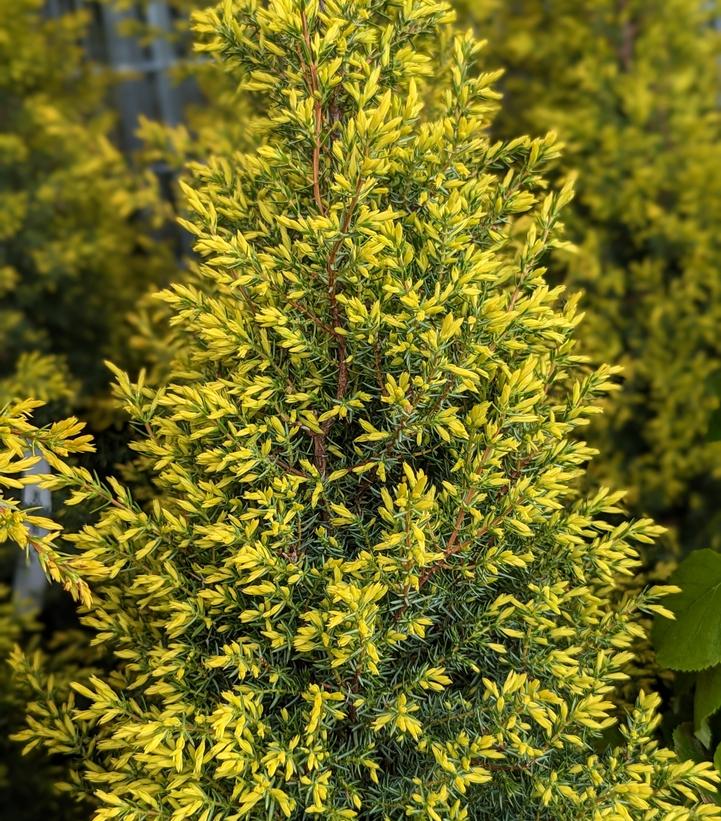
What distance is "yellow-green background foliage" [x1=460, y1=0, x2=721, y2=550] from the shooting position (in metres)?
4.00

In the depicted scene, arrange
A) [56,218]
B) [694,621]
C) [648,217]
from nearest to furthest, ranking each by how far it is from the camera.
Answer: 1. [694,621]
2. [648,217]
3. [56,218]

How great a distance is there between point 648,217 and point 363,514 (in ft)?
9.47

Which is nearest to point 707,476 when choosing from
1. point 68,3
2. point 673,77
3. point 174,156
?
point 673,77

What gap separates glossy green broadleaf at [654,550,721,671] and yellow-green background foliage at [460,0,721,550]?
1.76m

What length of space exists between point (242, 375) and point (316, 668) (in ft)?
1.94

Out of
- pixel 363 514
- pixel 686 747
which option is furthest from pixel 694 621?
pixel 363 514

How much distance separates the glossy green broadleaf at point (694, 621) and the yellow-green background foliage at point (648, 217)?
69.2 inches

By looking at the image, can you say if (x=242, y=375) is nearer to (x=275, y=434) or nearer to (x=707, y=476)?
(x=275, y=434)

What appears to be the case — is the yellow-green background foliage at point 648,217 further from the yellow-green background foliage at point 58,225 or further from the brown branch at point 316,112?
the brown branch at point 316,112

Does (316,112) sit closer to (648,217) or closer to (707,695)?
(707,695)

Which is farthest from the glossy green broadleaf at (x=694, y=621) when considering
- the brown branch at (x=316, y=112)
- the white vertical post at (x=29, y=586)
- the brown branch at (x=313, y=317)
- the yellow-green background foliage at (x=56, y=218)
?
the yellow-green background foliage at (x=56, y=218)

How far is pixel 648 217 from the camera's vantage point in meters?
4.12

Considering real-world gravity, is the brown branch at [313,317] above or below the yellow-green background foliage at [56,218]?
above

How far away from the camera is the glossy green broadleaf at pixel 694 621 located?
195 cm
